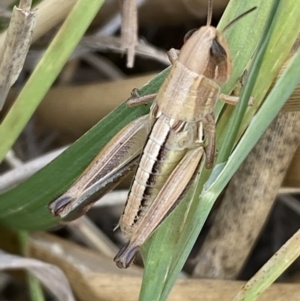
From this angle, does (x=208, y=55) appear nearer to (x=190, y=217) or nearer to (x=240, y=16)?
(x=240, y=16)

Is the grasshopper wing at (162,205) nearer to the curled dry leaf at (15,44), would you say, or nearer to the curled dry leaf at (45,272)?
the curled dry leaf at (45,272)

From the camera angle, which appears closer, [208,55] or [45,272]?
[208,55]

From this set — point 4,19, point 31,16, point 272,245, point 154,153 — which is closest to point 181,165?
point 154,153

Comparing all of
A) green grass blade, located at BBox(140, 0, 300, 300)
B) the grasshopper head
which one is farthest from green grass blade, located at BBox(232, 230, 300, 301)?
the grasshopper head

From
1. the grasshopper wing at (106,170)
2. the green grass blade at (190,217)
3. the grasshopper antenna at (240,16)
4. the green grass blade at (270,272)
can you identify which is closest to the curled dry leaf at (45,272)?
the grasshopper wing at (106,170)

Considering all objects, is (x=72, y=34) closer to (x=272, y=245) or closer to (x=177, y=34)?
(x=177, y=34)

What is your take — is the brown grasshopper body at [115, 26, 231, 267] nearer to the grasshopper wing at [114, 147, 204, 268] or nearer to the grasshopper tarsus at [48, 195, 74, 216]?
the grasshopper wing at [114, 147, 204, 268]

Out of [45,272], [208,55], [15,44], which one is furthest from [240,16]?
[45,272]
